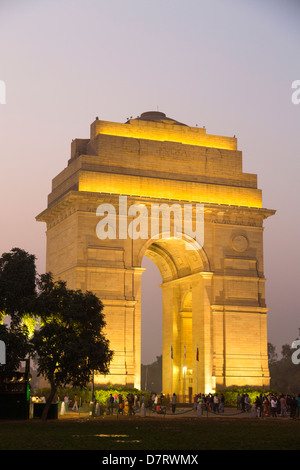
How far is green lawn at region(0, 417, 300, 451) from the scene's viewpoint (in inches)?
961

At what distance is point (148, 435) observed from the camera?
28.3m

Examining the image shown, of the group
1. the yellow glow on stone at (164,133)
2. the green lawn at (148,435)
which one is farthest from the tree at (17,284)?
the yellow glow on stone at (164,133)

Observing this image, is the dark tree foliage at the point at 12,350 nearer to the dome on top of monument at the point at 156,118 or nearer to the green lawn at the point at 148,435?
the green lawn at the point at 148,435

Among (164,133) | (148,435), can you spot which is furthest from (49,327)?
(164,133)

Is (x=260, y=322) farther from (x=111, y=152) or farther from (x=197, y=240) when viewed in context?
(x=111, y=152)

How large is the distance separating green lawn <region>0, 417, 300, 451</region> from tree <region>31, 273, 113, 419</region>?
100 inches

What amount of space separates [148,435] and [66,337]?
1037 centimetres

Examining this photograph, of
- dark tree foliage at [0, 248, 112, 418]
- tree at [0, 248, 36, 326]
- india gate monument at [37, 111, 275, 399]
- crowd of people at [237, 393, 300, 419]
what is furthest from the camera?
india gate monument at [37, 111, 275, 399]

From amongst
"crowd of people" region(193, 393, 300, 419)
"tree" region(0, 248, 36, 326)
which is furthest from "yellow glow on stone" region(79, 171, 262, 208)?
"crowd of people" region(193, 393, 300, 419)

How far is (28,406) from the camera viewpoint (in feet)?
124

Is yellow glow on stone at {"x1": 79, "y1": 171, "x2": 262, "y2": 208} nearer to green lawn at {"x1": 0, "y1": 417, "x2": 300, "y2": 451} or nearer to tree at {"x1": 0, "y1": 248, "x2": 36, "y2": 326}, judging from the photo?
tree at {"x1": 0, "y1": 248, "x2": 36, "y2": 326}

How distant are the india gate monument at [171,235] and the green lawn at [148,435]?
48.2ft
